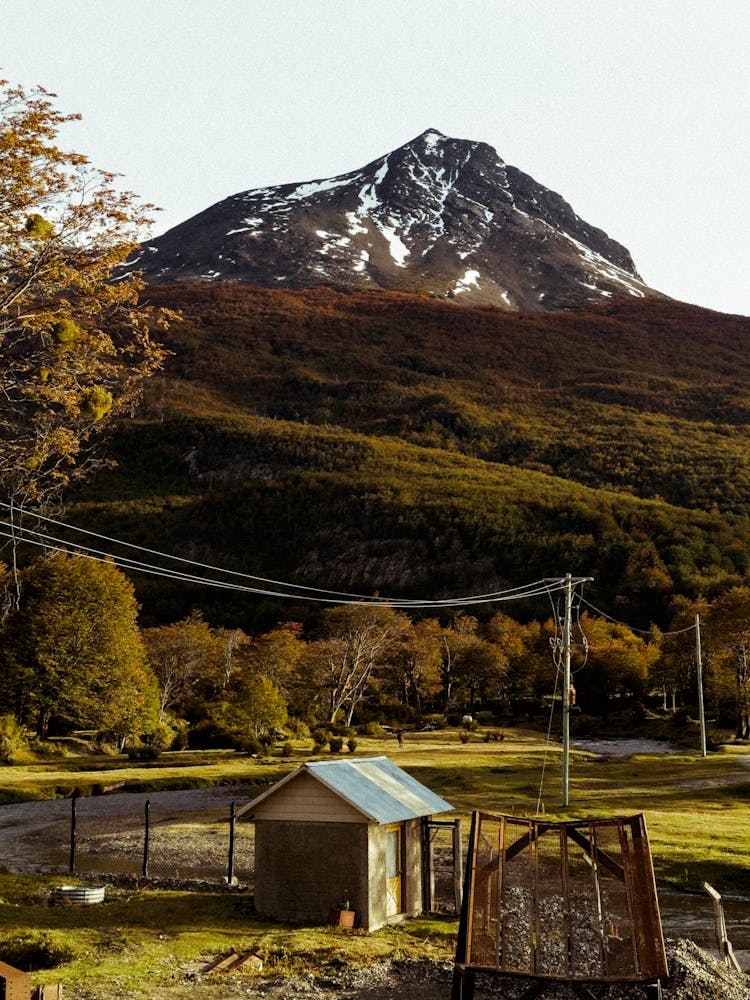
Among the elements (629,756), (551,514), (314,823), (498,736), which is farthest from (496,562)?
(314,823)

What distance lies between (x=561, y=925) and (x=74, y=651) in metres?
46.4

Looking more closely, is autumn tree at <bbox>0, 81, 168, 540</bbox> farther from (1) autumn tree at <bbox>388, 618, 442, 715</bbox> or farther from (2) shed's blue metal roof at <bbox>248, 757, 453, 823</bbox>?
(1) autumn tree at <bbox>388, 618, 442, 715</bbox>

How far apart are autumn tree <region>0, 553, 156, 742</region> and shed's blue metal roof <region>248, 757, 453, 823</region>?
3953cm

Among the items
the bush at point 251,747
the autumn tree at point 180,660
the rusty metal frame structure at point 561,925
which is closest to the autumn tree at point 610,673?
the autumn tree at point 180,660

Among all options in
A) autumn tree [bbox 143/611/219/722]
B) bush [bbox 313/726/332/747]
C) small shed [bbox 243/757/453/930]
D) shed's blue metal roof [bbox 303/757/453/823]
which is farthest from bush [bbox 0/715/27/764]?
small shed [bbox 243/757/453/930]

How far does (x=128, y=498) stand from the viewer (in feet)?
656

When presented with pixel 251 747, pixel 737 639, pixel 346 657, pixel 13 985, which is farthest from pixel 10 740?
pixel 737 639

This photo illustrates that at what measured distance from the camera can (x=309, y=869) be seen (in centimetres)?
2283

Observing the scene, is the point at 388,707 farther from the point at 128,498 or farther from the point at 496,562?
the point at 128,498

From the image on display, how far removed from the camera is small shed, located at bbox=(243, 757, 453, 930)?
2238cm

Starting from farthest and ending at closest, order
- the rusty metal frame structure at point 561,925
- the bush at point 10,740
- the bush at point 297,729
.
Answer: the bush at point 297,729
the bush at point 10,740
the rusty metal frame structure at point 561,925

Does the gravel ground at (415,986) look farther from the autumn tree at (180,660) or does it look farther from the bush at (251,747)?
the autumn tree at (180,660)

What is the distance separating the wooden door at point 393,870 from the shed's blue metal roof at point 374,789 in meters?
0.56

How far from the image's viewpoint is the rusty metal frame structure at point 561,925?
1667 centimetres
